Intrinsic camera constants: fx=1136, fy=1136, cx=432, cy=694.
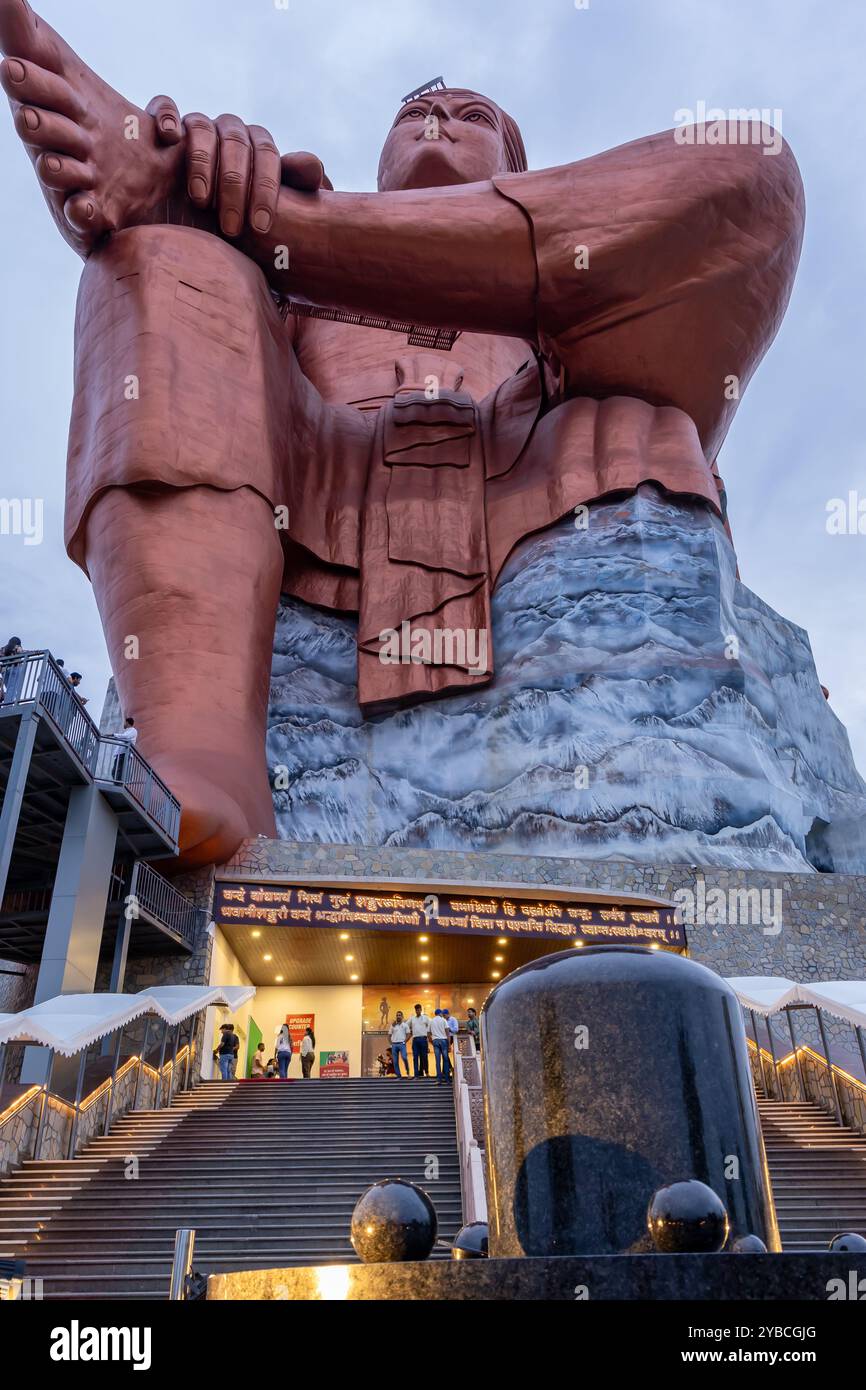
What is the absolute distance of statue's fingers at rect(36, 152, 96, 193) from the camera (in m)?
19.0

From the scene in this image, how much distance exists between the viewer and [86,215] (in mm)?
19688

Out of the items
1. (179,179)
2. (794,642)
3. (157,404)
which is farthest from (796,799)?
(179,179)

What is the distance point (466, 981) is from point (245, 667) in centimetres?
731

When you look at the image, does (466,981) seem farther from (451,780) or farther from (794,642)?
(794,642)

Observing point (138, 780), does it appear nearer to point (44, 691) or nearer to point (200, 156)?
point (44, 691)

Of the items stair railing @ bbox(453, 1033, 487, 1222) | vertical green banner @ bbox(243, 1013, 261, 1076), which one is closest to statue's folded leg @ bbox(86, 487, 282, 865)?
vertical green banner @ bbox(243, 1013, 261, 1076)

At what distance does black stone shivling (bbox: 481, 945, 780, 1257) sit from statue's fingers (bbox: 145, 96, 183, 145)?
2045cm

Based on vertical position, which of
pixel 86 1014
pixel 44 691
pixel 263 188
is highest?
pixel 263 188

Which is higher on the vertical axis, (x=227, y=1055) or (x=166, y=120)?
(x=166, y=120)

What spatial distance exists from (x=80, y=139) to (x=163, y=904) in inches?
511

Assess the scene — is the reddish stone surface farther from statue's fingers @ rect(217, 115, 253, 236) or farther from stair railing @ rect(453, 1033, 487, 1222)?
stair railing @ rect(453, 1033, 487, 1222)

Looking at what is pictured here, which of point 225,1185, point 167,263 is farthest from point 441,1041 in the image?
point 167,263

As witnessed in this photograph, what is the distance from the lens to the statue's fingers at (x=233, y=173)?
20516 millimetres

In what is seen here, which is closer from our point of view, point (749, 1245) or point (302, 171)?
point (749, 1245)
